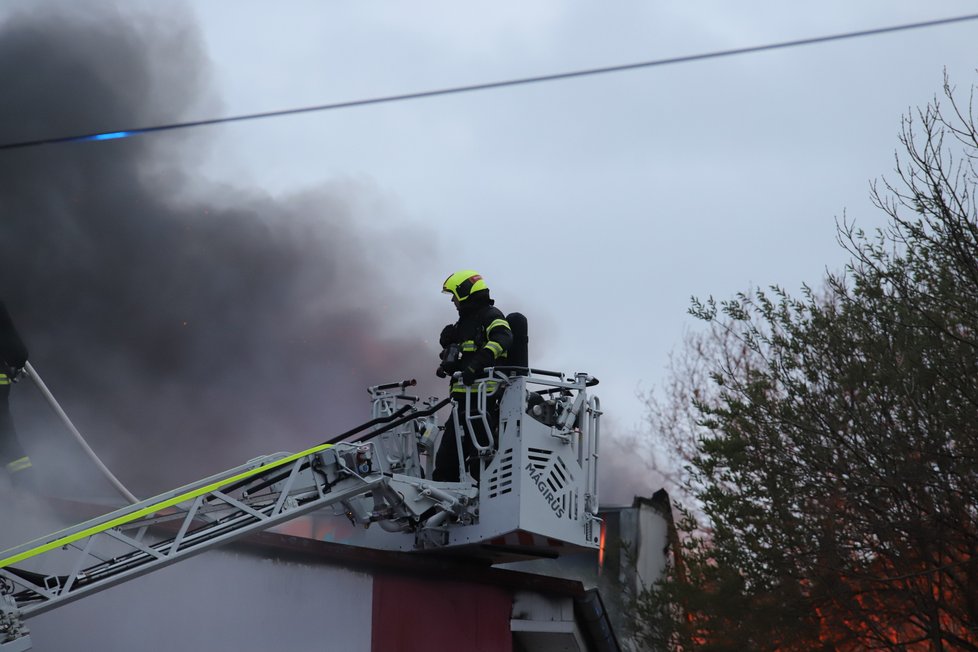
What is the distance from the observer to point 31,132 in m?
20.3

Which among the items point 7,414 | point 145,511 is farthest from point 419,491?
A: point 7,414

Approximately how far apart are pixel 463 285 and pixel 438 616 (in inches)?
111

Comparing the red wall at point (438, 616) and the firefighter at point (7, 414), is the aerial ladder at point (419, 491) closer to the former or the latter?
the red wall at point (438, 616)

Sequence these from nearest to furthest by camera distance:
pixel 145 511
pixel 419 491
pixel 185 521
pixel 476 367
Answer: pixel 145 511
pixel 185 521
pixel 419 491
pixel 476 367

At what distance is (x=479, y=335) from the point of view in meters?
9.45

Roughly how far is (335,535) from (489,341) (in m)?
6.45

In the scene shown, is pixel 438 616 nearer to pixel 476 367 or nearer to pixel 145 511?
pixel 476 367

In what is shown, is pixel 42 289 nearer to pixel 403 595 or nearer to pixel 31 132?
pixel 31 132

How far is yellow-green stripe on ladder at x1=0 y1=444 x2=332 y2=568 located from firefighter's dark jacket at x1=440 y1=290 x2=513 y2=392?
60.1 inches

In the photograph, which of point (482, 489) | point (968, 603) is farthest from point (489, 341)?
point (968, 603)

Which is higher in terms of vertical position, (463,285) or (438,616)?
(463,285)

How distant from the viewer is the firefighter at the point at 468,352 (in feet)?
30.1

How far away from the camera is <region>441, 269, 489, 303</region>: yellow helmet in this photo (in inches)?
377

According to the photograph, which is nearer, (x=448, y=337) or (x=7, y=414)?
(x=7, y=414)
